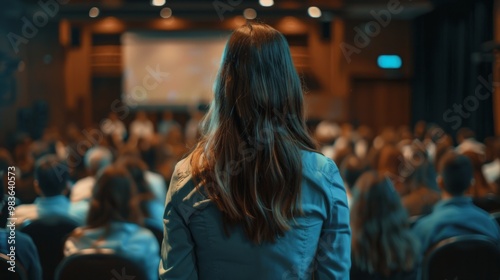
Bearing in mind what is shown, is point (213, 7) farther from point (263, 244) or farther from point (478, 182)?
point (263, 244)

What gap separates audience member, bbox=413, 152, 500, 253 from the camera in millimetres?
3215

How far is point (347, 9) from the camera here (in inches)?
599

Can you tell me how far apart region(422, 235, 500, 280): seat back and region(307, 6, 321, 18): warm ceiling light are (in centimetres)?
1265

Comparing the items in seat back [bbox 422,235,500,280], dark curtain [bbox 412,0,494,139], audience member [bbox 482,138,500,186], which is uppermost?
dark curtain [bbox 412,0,494,139]

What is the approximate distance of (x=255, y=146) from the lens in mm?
1300

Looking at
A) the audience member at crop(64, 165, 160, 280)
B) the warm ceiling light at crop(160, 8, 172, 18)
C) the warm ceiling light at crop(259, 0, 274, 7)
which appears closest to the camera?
the audience member at crop(64, 165, 160, 280)

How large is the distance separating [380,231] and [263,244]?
5.38ft

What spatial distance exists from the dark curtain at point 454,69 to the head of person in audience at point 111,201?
961 centimetres

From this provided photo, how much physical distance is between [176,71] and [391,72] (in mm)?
5385

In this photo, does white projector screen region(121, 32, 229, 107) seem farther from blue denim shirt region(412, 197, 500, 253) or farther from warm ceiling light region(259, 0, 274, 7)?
blue denim shirt region(412, 197, 500, 253)

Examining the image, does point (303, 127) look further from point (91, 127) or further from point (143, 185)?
point (91, 127)

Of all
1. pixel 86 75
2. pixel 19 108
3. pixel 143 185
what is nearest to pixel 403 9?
pixel 86 75

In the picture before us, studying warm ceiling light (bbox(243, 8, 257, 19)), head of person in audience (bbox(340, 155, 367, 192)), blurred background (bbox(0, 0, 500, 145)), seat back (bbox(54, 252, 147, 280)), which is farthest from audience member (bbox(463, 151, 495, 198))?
warm ceiling light (bbox(243, 8, 257, 19))


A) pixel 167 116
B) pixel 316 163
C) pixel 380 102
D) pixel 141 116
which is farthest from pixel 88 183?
pixel 380 102
